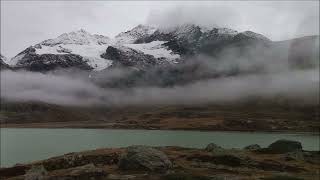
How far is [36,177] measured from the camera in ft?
195

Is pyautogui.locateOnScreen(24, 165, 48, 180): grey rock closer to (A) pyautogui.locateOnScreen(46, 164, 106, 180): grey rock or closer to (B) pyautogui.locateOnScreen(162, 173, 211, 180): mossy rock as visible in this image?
(A) pyautogui.locateOnScreen(46, 164, 106, 180): grey rock

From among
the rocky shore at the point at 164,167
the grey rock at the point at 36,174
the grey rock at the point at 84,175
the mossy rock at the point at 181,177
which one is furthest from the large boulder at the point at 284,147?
the grey rock at the point at 36,174

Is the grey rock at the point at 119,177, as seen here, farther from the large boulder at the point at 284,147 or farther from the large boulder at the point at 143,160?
the large boulder at the point at 284,147

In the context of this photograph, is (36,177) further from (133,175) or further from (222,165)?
(222,165)

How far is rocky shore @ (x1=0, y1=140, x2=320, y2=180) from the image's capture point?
58.0 m

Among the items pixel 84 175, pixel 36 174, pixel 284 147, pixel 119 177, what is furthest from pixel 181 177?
pixel 284 147

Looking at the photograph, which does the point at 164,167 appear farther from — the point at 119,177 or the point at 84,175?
the point at 84,175

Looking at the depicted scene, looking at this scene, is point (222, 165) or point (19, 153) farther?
point (19, 153)

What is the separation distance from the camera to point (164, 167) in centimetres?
6284

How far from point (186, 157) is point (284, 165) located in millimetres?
16069

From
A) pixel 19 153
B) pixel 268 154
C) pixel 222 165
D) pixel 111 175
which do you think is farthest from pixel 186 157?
pixel 19 153

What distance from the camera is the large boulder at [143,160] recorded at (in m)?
62.2

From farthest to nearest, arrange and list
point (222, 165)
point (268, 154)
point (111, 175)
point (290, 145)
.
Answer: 1. point (290, 145)
2. point (268, 154)
3. point (222, 165)
4. point (111, 175)

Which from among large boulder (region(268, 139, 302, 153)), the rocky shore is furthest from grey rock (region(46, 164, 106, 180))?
large boulder (region(268, 139, 302, 153))
